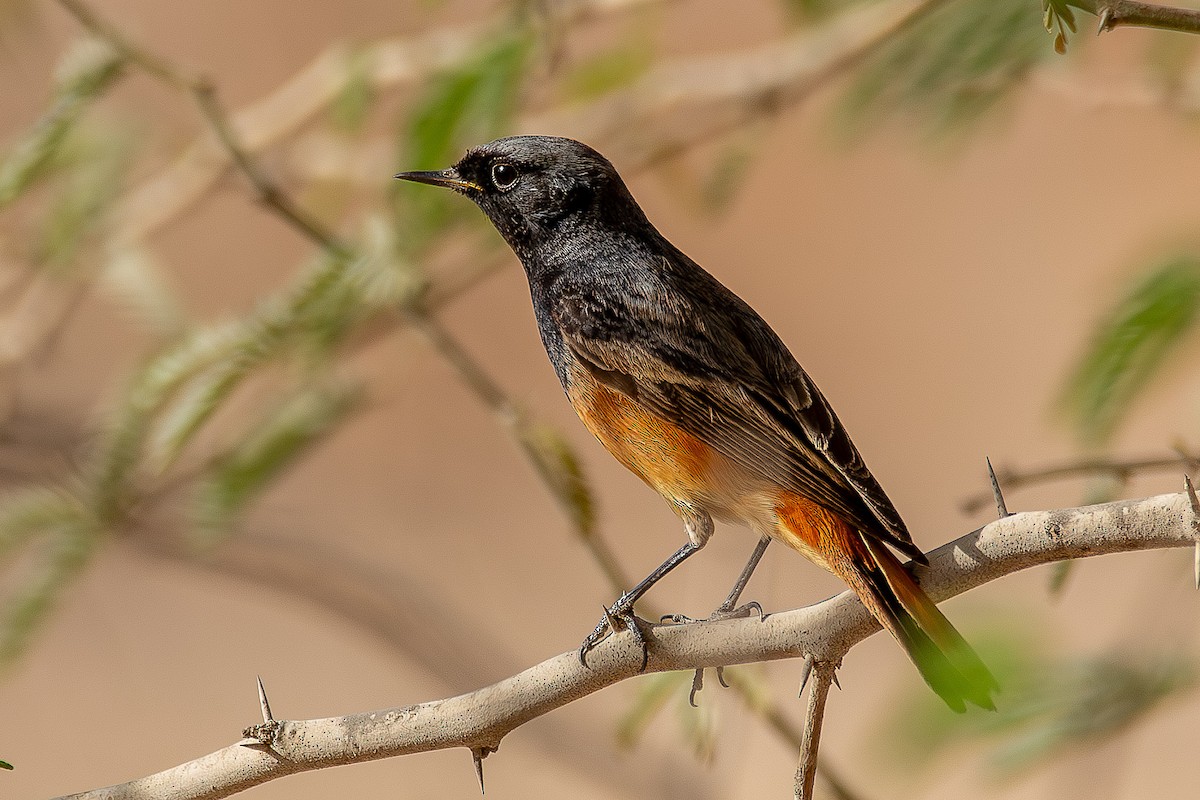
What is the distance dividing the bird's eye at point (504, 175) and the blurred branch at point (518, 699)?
1.36 meters

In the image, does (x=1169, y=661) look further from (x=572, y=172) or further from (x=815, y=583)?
(x=815, y=583)

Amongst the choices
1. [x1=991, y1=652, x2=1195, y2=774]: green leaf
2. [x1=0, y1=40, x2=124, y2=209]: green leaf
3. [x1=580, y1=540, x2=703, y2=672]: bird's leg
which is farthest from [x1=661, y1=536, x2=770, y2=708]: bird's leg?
[x1=0, y1=40, x2=124, y2=209]: green leaf

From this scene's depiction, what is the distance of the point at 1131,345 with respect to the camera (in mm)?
2984

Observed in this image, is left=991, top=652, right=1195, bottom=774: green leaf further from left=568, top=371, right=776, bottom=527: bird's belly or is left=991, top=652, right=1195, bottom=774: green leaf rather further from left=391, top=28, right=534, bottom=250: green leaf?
left=391, top=28, right=534, bottom=250: green leaf

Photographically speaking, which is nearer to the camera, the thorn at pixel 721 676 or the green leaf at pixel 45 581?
the thorn at pixel 721 676

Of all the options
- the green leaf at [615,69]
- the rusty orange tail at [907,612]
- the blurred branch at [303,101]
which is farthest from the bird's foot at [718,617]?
the green leaf at [615,69]

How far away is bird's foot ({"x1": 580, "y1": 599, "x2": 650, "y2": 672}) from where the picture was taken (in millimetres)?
2725

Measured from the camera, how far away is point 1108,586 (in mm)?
9398

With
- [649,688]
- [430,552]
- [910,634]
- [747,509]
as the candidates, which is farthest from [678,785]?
[430,552]

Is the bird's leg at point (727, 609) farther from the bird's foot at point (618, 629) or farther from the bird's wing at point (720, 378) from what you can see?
the bird's wing at point (720, 378)

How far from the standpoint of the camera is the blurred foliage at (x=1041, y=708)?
9.53ft

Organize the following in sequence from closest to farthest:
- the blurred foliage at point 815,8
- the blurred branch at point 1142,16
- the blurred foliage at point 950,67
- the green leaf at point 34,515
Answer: the blurred branch at point 1142,16, the green leaf at point 34,515, the blurred foliage at point 950,67, the blurred foliage at point 815,8

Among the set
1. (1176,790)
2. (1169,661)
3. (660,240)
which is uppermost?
(660,240)

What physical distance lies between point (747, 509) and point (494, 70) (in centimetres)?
184
